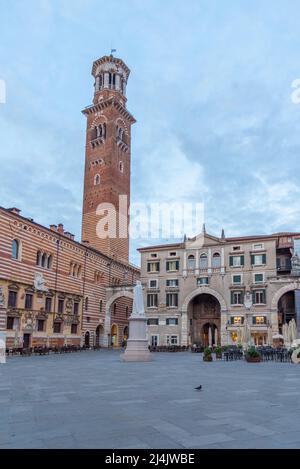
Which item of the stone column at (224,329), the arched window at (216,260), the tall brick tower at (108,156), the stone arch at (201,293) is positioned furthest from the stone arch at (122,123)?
the stone column at (224,329)

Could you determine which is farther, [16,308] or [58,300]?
[58,300]

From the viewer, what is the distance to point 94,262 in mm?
52219

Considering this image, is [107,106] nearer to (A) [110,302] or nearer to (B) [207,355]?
(A) [110,302]

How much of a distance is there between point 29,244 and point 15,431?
33190 millimetres

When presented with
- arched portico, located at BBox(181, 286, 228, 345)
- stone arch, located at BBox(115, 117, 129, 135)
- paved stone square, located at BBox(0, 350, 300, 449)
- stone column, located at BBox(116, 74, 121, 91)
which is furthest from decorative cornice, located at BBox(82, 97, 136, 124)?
paved stone square, located at BBox(0, 350, 300, 449)

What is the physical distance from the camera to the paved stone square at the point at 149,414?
7.02m

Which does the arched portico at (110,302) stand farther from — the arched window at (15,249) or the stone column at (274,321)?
the arched window at (15,249)

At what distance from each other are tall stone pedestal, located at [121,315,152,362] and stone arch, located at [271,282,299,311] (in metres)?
23.0

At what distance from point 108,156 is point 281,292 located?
34427 mm

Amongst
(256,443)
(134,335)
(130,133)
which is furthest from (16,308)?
(130,133)

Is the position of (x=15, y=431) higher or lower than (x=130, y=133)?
lower

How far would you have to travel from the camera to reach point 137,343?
91.6 ft

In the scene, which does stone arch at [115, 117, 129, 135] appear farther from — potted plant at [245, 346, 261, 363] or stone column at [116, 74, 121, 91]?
potted plant at [245, 346, 261, 363]
